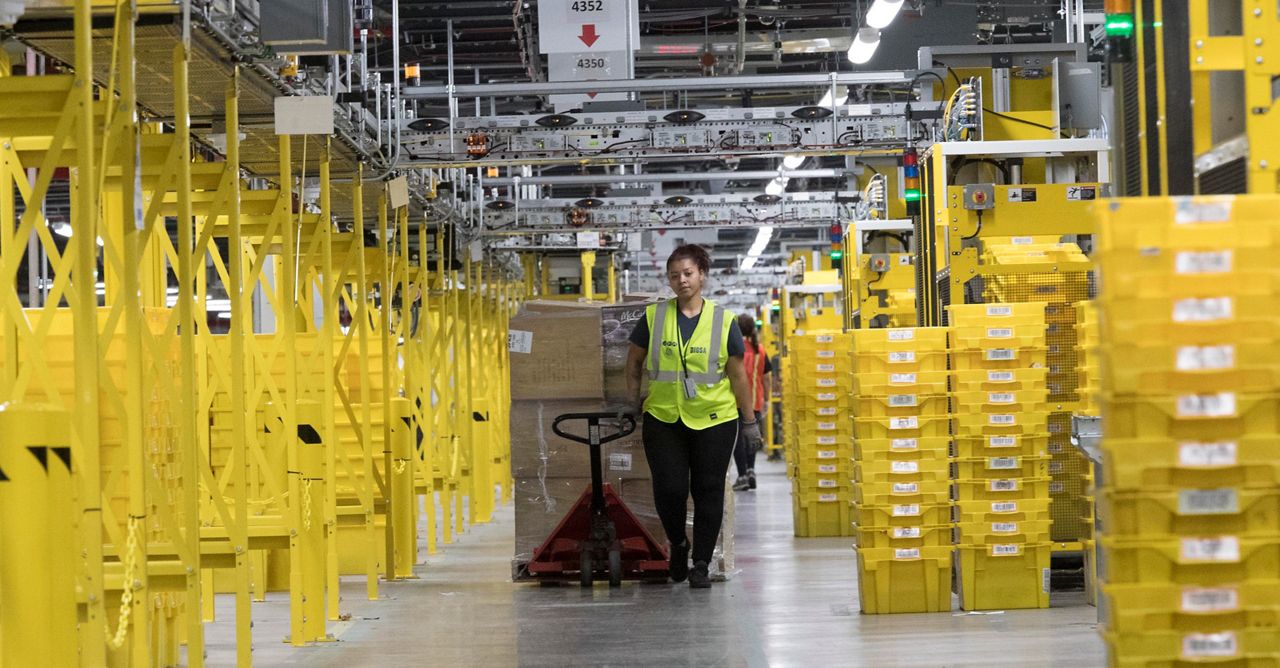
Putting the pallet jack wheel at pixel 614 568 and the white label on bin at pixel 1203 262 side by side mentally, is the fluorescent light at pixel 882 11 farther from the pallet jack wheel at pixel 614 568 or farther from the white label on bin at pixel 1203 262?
the white label on bin at pixel 1203 262

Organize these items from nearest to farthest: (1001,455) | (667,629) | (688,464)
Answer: (667,629), (1001,455), (688,464)

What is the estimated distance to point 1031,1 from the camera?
1469 cm

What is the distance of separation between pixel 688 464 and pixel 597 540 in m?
1.00

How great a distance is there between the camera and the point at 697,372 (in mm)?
9391

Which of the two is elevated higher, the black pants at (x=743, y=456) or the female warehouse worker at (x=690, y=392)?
the female warehouse worker at (x=690, y=392)

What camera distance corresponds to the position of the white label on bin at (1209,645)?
4.06m

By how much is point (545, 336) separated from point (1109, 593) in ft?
21.3

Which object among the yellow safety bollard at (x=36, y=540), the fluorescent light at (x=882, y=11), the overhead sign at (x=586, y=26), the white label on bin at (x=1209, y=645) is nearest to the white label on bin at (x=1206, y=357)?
the white label on bin at (x=1209, y=645)

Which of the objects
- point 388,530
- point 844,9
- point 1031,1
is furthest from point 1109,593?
point 844,9

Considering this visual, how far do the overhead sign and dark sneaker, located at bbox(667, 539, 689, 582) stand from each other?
4535 millimetres

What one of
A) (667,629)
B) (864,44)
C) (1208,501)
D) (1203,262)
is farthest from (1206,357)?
(864,44)

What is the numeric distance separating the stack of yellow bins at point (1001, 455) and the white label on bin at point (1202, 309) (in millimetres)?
4497

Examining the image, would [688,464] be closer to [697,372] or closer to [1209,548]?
[697,372]

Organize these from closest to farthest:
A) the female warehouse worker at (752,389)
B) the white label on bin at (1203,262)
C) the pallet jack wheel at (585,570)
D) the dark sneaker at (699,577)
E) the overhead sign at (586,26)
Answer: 1. the white label on bin at (1203,262)
2. the dark sneaker at (699,577)
3. the pallet jack wheel at (585,570)
4. the overhead sign at (586,26)
5. the female warehouse worker at (752,389)
